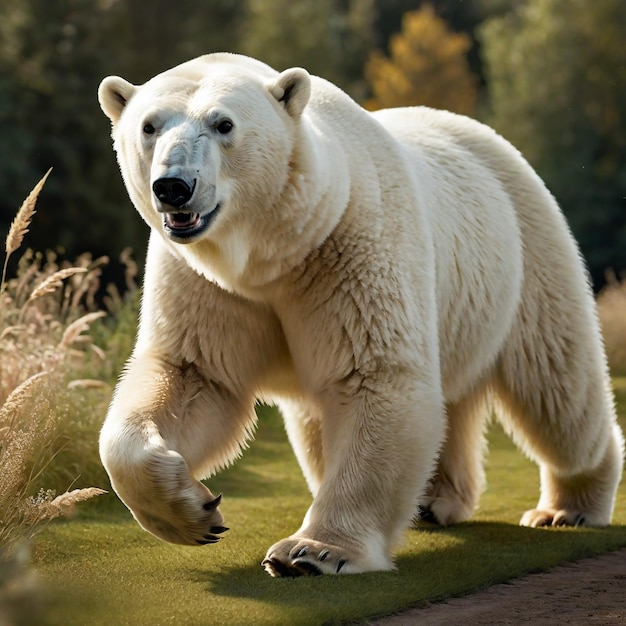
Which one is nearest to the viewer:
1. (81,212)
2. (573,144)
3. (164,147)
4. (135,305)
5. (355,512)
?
(164,147)

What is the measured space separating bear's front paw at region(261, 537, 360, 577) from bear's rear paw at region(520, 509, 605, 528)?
5.97 feet

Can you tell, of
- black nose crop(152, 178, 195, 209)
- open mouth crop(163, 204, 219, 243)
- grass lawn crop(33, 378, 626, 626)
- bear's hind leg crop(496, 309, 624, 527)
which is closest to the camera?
grass lawn crop(33, 378, 626, 626)

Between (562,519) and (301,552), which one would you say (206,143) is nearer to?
(301,552)

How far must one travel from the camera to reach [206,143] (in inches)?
167

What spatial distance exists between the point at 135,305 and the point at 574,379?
5213mm

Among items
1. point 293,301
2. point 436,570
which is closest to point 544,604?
point 436,570

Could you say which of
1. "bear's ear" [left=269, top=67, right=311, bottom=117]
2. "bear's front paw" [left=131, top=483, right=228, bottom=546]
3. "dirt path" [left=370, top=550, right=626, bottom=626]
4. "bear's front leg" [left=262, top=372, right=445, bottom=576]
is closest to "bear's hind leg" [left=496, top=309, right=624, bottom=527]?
"dirt path" [left=370, top=550, right=626, bottom=626]

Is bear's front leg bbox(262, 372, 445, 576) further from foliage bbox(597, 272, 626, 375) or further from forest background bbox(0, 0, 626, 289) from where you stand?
forest background bbox(0, 0, 626, 289)

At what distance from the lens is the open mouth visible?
4223 millimetres

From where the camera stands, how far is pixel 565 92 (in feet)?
105

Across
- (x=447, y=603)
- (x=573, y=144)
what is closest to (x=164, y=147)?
(x=447, y=603)

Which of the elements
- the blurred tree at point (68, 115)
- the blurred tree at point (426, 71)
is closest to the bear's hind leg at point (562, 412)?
the blurred tree at point (68, 115)

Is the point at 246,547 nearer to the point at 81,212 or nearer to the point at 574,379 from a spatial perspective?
the point at 574,379

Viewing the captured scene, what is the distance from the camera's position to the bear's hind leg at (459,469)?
5.95 meters
